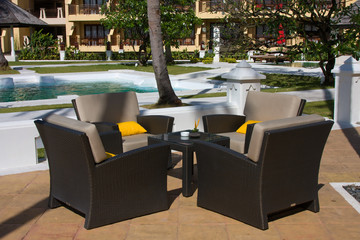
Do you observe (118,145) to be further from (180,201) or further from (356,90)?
(356,90)

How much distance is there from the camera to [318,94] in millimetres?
12375

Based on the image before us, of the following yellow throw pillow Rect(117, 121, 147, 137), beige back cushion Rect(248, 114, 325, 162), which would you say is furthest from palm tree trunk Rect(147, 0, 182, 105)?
beige back cushion Rect(248, 114, 325, 162)

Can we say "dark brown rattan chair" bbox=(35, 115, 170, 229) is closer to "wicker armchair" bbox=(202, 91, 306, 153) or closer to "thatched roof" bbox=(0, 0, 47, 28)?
"wicker armchair" bbox=(202, 91, 306, 153)

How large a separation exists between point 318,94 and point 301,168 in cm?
857

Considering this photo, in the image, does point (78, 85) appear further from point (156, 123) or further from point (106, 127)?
point (106, 127)

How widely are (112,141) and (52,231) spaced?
63.0 inches

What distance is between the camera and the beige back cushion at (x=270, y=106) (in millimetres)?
5875

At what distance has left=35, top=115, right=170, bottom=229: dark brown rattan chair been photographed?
4.05 metres

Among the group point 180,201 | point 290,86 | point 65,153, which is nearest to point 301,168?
point 180,201

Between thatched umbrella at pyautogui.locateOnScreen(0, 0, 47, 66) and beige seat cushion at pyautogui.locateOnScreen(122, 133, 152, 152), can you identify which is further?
thatched umbrella at pyautogui.locateOnScreen(0, 0, 47, 66)

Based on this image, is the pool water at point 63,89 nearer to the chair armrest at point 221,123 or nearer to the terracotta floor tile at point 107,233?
the chair armrest at point 221,123

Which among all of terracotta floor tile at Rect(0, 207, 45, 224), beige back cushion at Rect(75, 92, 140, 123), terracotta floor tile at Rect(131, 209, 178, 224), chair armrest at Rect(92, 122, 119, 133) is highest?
beige back cushion at Rect(75, 92, 140, 123)

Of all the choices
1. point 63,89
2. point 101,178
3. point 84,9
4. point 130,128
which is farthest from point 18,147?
point 84,9

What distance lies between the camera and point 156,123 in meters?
6.21
